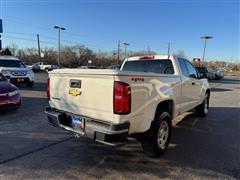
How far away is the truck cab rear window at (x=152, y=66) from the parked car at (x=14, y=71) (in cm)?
911

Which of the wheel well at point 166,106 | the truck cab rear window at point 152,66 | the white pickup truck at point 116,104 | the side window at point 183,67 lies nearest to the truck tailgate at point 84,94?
the white pickup truck at point 116,104

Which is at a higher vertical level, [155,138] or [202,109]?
[155,138]

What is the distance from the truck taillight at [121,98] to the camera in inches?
123

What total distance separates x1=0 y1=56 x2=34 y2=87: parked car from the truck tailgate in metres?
9.46

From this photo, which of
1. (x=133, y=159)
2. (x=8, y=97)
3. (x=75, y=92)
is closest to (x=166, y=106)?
(x=133, y=159)

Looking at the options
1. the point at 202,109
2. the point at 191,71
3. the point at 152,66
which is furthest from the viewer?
the point at 202,109

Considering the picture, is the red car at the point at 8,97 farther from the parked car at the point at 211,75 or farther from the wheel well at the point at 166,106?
the parked car at the point at 211,75

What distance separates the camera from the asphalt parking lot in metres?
3.40

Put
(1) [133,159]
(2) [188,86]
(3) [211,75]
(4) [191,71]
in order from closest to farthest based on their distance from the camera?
(1) [133,159] → (2) [188,86] → (4) [191,71] → (3) [211,75]

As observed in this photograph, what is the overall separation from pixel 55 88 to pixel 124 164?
1893 mm

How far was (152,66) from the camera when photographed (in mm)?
5344

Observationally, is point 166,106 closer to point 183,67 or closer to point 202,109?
point 183,67

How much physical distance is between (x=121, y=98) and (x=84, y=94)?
0.76m

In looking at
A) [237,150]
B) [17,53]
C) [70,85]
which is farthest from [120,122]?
[17,53]
